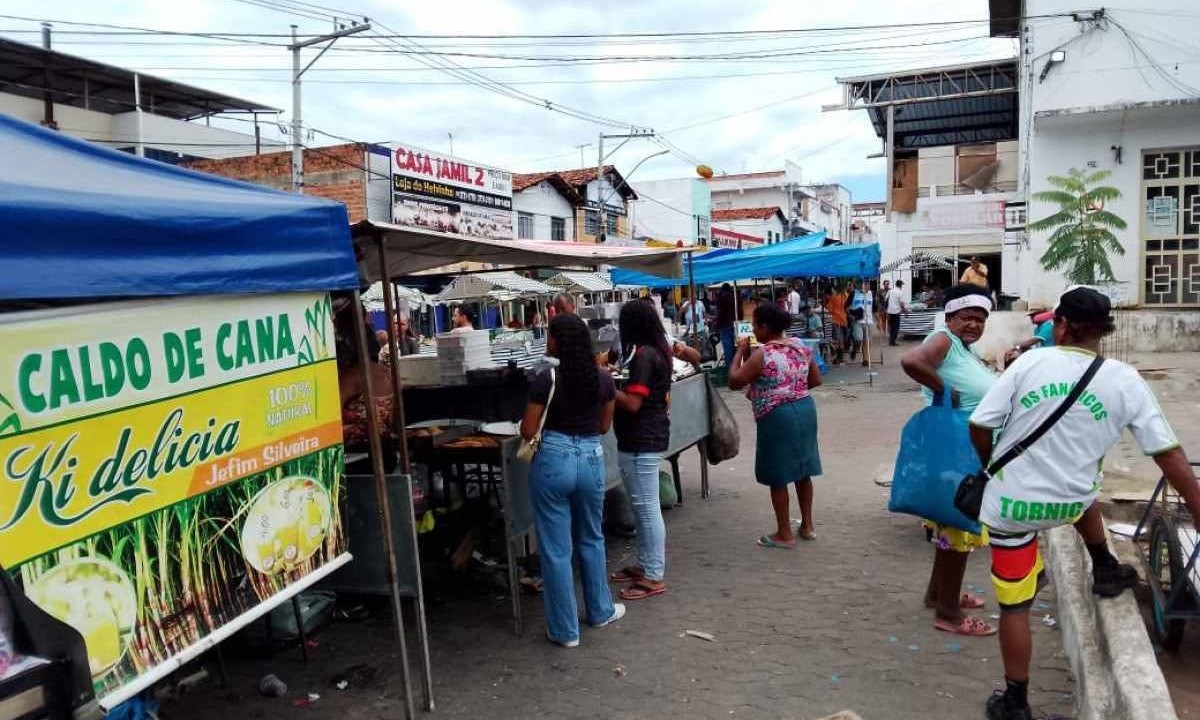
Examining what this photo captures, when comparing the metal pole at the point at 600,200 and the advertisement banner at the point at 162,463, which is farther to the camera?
the metal pole at the point at 600,200

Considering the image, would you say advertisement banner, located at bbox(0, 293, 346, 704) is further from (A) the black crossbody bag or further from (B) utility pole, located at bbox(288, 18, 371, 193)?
(B) utility pole, located at bbox(288, 18, 371, 193)

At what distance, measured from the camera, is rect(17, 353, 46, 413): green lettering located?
2.14m

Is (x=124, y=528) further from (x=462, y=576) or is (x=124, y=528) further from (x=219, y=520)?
(x=462, y=576)

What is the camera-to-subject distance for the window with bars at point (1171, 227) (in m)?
15.0

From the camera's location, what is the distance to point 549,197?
101ft

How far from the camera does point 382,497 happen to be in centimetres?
373

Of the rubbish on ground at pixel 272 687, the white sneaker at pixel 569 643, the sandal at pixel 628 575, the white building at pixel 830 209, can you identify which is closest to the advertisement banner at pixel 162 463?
the rubbish on ground at pixel 272 687

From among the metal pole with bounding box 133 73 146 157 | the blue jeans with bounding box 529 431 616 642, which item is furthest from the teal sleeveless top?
the metal pole with bounding box 133 73 146 157

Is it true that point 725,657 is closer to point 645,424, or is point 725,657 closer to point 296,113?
point 645,424

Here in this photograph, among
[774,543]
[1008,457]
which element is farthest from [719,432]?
[1008,457]

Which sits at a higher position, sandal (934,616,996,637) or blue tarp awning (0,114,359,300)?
blue tarp awning (0,114,359,300)

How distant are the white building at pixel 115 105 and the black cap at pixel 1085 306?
2293 cm

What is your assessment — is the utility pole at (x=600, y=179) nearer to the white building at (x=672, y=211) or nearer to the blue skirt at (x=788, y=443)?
the white building at (x=672, y=211)

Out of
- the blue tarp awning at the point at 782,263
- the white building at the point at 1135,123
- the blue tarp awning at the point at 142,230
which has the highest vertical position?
the white building at the point at 1135,123
